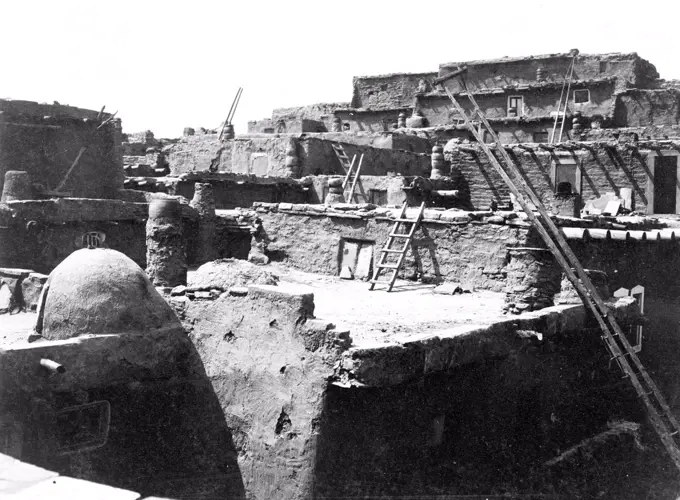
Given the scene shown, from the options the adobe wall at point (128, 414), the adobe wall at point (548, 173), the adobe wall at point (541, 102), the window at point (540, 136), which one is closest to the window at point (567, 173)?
the adobe wall at point (548, 173)

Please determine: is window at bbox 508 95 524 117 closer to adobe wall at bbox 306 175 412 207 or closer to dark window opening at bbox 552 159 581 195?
Result: dark window opening at bbox 552 159 581 195

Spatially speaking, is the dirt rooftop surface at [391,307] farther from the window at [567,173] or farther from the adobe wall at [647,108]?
the adobe wall at [647,108]

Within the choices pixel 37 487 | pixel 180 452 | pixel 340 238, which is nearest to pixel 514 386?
pixel 180 452

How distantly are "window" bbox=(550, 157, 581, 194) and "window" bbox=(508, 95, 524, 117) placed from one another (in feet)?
35.7

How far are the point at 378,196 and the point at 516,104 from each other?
51.3ft

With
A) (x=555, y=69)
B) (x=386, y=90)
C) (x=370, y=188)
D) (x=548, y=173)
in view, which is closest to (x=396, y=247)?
(x=370, y=188)

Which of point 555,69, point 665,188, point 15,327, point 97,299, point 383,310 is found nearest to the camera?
point 97,299

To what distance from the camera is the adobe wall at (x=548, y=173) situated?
73.7 ft

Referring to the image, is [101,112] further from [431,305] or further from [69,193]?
[431,305]

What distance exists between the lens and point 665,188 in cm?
2255

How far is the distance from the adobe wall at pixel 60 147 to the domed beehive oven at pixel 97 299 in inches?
490

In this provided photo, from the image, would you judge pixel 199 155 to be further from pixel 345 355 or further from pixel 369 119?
pixel 345 355

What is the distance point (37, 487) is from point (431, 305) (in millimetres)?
8831

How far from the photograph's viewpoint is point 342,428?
8.19 m
